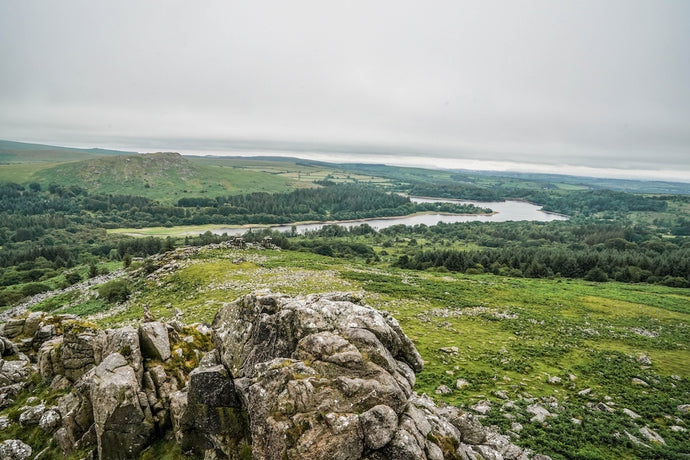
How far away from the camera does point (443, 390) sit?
19688 millimetres

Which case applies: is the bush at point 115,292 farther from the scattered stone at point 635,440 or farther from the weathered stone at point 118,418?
the scattered stone at point 635,440

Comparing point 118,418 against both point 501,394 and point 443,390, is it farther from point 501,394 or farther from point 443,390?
point 501,394

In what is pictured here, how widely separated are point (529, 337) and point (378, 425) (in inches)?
1022

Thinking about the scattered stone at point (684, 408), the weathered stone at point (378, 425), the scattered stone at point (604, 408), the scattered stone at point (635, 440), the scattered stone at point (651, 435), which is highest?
the weathered stone at point (378, 425)

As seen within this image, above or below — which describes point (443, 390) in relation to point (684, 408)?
below

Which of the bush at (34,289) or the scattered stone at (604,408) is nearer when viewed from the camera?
the scattered stone at (604,408)

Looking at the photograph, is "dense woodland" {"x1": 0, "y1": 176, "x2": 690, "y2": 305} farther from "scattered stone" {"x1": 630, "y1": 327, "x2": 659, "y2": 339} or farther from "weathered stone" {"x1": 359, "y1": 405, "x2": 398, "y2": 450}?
"weathered stone" {"x1": 359, "y1": 405, "x2": 398, "y2": 450}

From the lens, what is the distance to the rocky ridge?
996 cm

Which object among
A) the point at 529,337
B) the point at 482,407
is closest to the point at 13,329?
the point at 482,407

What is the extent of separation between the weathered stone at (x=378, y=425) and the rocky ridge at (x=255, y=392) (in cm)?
3

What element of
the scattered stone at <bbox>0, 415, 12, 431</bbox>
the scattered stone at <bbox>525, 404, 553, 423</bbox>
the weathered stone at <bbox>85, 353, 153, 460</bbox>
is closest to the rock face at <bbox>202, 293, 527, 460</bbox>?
the scattered stone at <bbox>525, 404, 553, 423</bbox>

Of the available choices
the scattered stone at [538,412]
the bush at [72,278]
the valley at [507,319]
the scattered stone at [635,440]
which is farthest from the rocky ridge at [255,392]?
the bush at [72,278]

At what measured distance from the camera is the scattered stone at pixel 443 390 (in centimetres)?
1947

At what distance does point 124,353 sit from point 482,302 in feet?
125
